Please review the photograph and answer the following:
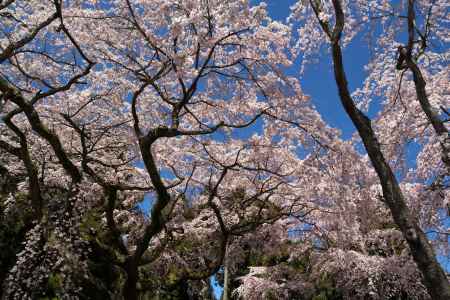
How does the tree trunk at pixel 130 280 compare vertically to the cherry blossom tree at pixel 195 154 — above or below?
below

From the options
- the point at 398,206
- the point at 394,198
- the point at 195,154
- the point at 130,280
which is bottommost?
the point at 130,280

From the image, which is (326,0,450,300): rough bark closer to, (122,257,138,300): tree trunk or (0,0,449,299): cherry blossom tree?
(0,0,449,299): cherry blossom tree

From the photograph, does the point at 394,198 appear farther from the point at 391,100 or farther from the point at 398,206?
the point at 391,100

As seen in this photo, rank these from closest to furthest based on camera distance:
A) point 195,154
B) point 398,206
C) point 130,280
Result: point 398,206 < point 130,280 < point 195,154

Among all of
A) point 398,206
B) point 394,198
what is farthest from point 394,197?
point 398,206

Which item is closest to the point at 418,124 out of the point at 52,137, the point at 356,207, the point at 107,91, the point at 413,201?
the point at 413,201

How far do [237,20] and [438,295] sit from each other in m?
4.29

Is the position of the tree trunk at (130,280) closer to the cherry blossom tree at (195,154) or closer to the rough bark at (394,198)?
the cherry blossom tree at (195,154)

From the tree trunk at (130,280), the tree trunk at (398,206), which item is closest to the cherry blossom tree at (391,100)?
the tree trunk at (398,206)

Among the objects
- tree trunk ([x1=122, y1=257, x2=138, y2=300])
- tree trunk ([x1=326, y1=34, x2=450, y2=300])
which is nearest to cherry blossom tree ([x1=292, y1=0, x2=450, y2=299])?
tree trunk ([x1=326, y1=34, x2=450, y2=300])

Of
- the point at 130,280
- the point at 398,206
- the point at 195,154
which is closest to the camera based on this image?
the point at 398,206

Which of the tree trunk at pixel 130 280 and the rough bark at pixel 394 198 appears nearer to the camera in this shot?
the rough bark at pixel 394 198

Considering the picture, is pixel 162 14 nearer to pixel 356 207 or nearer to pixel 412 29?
pixel 412 29

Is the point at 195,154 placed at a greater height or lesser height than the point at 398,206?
greater
